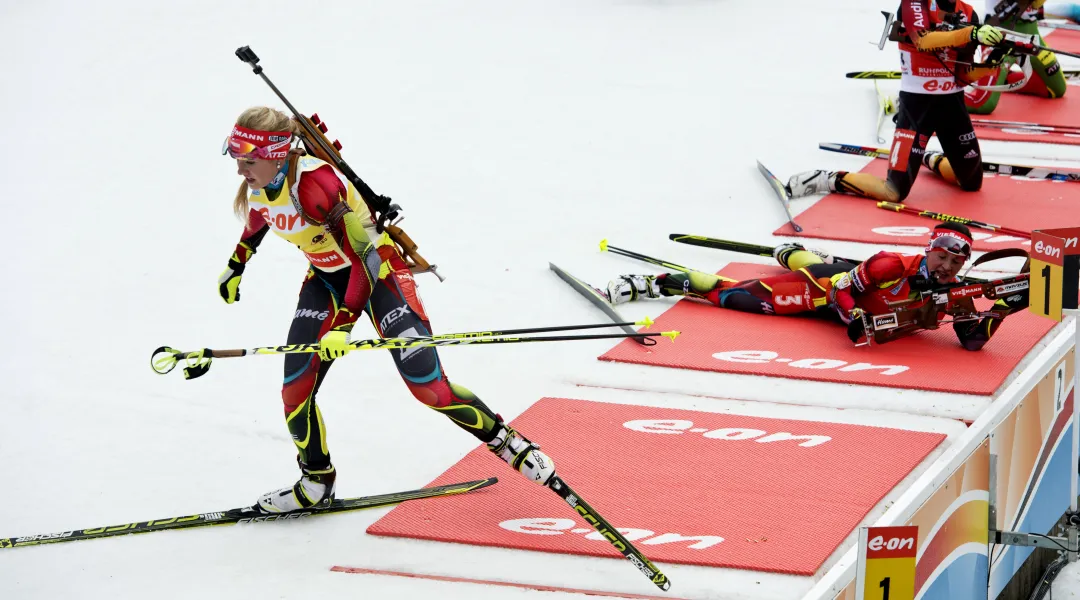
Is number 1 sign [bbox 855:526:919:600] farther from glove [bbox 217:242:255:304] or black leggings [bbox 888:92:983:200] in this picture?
black leggings [bbox 888:92:983:200]

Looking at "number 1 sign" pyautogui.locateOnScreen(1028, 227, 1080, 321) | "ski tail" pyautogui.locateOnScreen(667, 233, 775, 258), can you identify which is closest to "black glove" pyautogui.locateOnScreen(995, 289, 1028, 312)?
"number 1 sign" pyautogui.locateOnScreen(1028, 227, 1080, 321)

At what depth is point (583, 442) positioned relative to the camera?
6273 mm

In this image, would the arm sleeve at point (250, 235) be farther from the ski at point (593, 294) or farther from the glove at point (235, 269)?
the ski at point (593, 294)

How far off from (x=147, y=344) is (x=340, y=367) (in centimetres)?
127

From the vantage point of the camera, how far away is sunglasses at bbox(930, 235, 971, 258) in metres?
6.77

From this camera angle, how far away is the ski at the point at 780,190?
9.29m

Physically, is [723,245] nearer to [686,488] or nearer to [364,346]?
[686,488]

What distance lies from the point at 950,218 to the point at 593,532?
184 inches

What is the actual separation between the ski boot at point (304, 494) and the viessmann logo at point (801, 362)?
8.15 feet

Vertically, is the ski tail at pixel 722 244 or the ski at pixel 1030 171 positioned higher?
the ski at pixel 1030 171

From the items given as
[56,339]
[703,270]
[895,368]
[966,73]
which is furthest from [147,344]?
[966,73]

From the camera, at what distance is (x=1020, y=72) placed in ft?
42.7

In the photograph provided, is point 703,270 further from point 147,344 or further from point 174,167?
point 174,167

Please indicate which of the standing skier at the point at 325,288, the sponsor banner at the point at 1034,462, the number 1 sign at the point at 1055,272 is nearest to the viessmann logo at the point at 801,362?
Answer: the sponsor banner at the point at 1034,462
